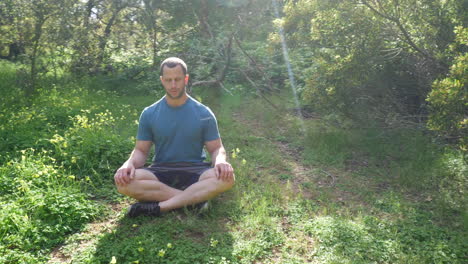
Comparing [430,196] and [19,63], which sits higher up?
[19,63]

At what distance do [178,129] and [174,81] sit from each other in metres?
0.51

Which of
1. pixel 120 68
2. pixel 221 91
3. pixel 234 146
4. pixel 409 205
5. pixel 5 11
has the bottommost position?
pixel 409 205

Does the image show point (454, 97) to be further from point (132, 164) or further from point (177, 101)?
point (132, 164)

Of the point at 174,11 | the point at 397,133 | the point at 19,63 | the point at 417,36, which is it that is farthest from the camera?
the point at 174,11

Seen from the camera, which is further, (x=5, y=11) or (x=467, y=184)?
(x=5, y=11)

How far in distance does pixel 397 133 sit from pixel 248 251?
4.58m

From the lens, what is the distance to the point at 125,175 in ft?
12.0

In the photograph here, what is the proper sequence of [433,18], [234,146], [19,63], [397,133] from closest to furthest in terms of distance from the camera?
1. [433,18]
2. [234,146]
3. [397,133]
4. [19,63]

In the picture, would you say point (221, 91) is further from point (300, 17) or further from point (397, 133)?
point (397, 133)

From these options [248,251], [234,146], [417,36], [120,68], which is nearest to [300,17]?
[417,36]

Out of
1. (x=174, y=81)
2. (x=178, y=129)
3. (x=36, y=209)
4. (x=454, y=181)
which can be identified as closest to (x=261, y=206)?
(x=178, y=129)

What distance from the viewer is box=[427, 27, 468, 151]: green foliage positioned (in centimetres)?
414

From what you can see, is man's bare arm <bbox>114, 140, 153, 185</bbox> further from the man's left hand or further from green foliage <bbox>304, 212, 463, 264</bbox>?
green foliage <bbox>304, 212, 463, 264</bbox>

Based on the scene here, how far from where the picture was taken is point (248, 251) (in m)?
3.40
